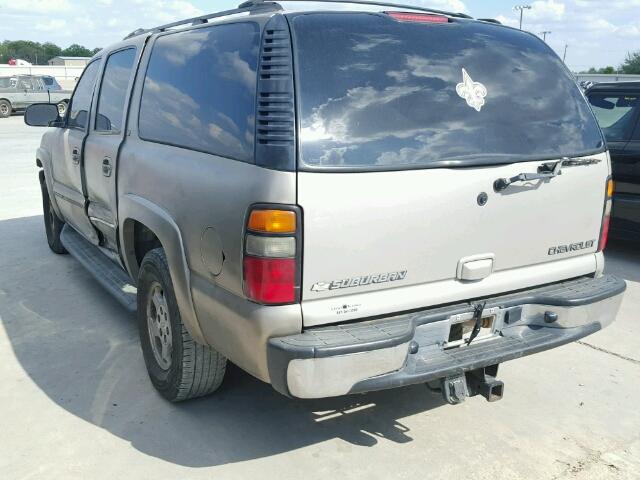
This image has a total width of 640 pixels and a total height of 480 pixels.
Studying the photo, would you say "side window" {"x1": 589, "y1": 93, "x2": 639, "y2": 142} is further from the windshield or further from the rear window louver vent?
the windshield

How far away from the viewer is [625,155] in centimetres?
640

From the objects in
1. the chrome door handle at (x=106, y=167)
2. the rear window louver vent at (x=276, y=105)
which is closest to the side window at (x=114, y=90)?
the chrome door handle at (x=106, y=167)

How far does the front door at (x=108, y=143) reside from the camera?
3.98 meters

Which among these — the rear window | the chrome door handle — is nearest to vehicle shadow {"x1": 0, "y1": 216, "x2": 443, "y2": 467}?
the chrome door handle

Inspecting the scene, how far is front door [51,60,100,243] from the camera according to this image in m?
4.83

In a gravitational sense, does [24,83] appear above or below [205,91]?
below

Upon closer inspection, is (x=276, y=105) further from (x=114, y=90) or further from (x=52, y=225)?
(x=52, y=225)

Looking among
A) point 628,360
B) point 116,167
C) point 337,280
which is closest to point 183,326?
point 337,280

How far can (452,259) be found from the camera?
9.21ft

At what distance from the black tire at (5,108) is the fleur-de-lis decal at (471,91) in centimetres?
2542

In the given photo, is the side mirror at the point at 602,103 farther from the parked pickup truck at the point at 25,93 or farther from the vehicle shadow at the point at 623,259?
the parked pickup truck at the point at 25,93

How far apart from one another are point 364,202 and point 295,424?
1405mm

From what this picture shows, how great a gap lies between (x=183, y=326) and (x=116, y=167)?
1250 mm

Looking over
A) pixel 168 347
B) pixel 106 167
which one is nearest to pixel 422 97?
pixel 168 347
